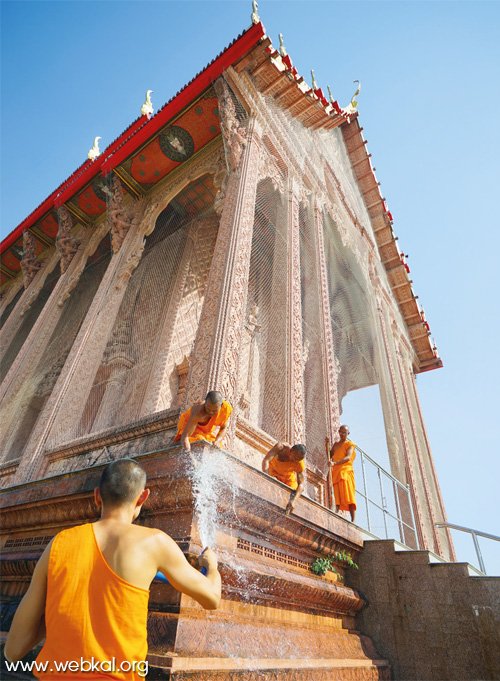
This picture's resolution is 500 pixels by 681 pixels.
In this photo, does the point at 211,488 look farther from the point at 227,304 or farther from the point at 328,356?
the point at 328,356

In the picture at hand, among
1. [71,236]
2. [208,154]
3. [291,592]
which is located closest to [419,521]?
[291,592]

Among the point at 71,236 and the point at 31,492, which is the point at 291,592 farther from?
the point at 71,236

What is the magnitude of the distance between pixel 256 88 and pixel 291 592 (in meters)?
6.39

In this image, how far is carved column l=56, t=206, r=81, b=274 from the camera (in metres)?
7.60

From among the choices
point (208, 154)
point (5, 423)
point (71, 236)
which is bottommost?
point (5, 423)

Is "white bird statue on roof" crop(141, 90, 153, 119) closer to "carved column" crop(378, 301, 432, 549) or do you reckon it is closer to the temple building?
the temple building

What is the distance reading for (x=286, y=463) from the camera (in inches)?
133

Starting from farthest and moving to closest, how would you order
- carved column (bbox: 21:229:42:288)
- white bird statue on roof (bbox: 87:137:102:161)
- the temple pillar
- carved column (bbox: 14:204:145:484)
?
1. white bird statue on roof (bbox: 87:137:102:161)
2. carved column (bbox: 21:229:42:288)
3. the temple pillar
4. carved column (bbox: 14:204:145:484)

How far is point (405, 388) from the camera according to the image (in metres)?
8.95

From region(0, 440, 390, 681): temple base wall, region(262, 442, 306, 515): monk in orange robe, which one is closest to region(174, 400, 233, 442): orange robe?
region(0, 440, 390, 681): temple base wall

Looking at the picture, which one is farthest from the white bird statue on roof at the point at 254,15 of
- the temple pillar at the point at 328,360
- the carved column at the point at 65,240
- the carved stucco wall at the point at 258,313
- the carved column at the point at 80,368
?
the carved column at the point at 65,240

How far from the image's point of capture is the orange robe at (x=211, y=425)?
9.05 feet

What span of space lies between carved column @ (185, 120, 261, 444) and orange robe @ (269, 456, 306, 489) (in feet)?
2.07

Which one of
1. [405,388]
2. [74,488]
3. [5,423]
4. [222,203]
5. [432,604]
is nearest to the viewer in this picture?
[74,488]
